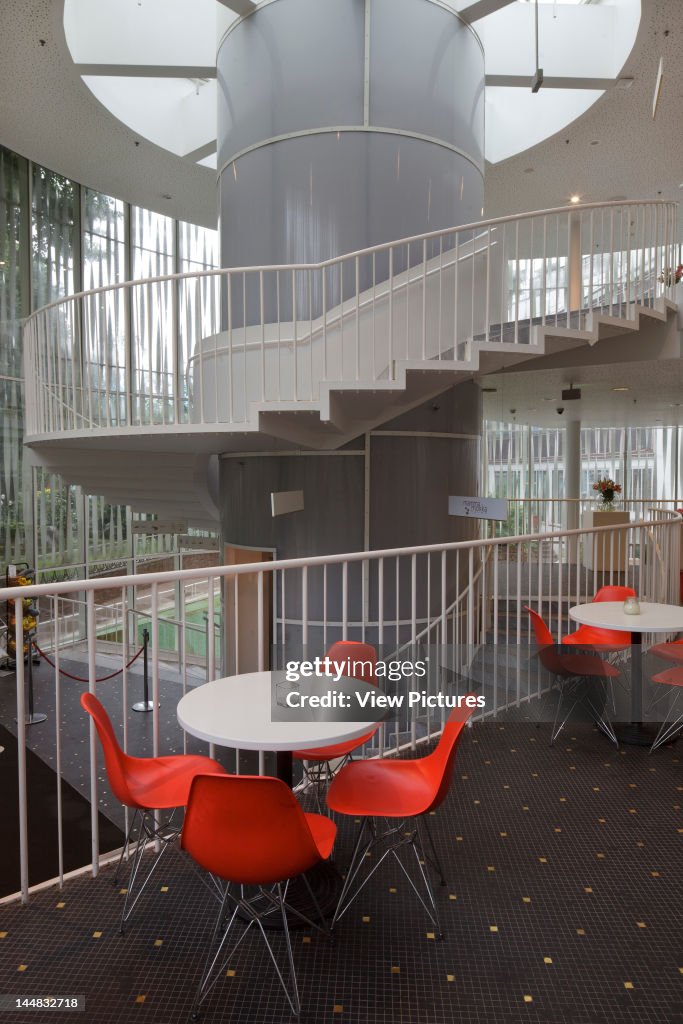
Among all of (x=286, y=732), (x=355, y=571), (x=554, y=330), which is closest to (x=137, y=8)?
(x=554, y=330)

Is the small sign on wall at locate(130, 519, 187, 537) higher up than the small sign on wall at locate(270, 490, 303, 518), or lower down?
lower down

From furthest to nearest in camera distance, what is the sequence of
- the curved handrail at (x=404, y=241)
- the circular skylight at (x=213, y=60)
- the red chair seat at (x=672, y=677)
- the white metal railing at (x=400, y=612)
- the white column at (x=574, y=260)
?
the circular skylight at (x=213, y=60) → the white column at (x=574, y=260) → the curved handrail at (x=404, y=241) → the red chair seat at (x=672, y=677) → the white metal railing at (x=400, y=612)

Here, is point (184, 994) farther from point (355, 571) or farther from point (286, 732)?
point (355, 571)

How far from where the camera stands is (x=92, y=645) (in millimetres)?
2588

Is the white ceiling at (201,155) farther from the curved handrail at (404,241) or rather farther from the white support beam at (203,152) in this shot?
the curved handrail at (404,241)

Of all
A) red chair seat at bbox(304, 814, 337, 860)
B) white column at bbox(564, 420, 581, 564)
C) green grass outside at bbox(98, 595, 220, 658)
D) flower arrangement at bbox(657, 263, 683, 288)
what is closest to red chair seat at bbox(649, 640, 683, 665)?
red chair seat at bbox(304, 814, 337, 860)

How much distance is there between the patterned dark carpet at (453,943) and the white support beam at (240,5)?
718cm

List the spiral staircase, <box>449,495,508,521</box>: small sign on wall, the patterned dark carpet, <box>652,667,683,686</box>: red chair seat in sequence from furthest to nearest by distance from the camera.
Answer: <box>449,495,508,521</box>: small sign on wall, the spiral staircase, <box>652,667,683,686</box>: red chair seat, the patterned dark carpet

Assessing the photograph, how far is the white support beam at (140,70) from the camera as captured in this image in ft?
24.6

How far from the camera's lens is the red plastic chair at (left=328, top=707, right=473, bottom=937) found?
2.33 metres

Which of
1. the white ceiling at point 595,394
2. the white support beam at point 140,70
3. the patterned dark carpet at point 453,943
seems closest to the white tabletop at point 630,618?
the patterned dark carpet at point 453,943

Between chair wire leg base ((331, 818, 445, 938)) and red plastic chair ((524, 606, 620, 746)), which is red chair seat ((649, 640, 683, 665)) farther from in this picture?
chair wire leg base ((331, 818, 445, 938))

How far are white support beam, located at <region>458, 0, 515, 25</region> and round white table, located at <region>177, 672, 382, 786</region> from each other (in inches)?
272

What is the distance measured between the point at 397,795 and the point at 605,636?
2719 mm
